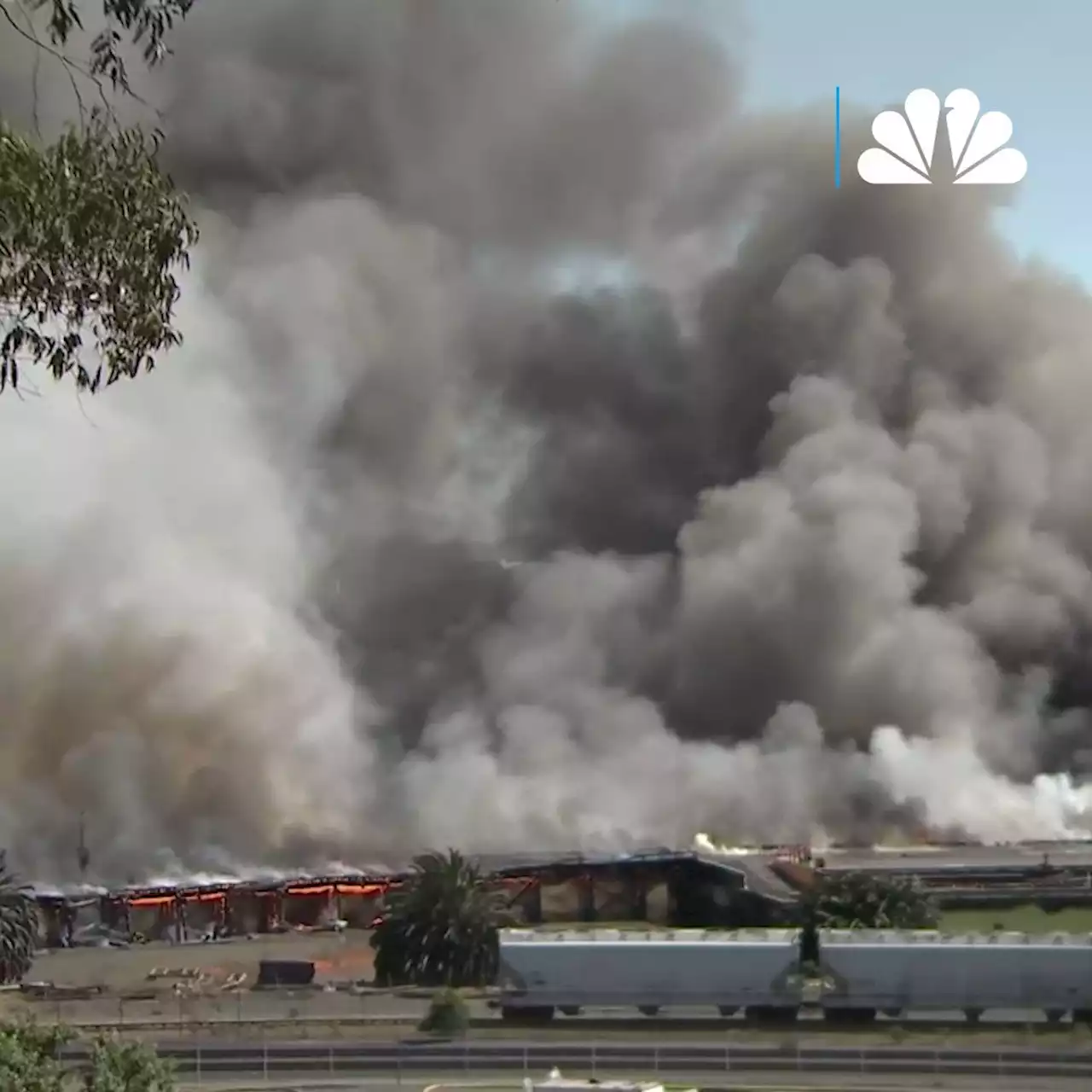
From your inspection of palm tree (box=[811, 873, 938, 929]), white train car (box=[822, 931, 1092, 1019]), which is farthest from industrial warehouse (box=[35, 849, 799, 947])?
white train car (box=[822, 931, 1092, 1019])

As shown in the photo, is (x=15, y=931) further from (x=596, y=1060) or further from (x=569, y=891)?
(x=596, y=1060)

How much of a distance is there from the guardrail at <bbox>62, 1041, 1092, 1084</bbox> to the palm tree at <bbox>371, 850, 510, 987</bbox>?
231cm

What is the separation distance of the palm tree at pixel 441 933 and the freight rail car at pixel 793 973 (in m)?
0.46

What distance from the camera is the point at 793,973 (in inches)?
626

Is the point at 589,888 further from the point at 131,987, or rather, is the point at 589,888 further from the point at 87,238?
the point at 87,238

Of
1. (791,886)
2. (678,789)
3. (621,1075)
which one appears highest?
(678,789)

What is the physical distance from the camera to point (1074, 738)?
27.2 m

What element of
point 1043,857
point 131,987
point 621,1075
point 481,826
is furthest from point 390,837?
point 621,1075

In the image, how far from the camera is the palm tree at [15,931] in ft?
60.4

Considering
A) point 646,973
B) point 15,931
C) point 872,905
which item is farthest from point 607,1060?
point 15,931

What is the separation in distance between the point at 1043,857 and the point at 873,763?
3.97 metres

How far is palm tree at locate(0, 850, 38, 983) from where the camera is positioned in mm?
18422

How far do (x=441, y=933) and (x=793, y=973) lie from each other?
3.65 meters

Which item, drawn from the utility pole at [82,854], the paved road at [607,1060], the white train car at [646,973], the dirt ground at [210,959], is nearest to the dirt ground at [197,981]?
the dirt ground at [210,959]
